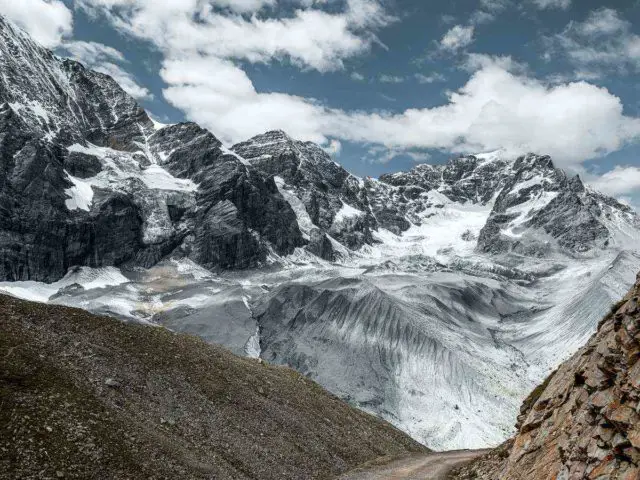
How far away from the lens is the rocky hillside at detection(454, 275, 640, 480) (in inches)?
566

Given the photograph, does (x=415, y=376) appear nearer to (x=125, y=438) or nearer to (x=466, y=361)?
(x=466, y=361)

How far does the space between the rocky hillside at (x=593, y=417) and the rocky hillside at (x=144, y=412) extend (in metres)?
13.9

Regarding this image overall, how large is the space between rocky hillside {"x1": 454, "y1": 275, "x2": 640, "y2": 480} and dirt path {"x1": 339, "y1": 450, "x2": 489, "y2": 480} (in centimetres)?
1036

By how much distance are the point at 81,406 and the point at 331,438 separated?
18.6 meters

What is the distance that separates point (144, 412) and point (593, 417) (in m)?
20.4

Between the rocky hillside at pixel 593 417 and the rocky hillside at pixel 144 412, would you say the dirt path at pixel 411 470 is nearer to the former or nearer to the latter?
the rocky hillside at pixel 144 412

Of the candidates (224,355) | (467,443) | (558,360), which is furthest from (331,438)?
(558,360)

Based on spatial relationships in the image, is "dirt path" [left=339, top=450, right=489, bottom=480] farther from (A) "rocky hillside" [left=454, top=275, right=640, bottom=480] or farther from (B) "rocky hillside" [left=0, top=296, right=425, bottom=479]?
(A) "rocky hillside" [left=454, top=275, right=640, bottom=480]

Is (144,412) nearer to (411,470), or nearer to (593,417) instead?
(411,470)

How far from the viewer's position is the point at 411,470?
1348 inches

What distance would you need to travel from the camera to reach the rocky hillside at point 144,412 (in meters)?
21.7

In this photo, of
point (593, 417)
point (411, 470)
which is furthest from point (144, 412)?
point (593, 417)

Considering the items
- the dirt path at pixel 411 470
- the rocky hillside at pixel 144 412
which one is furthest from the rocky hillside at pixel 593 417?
the rocky hillside at pixel 144 412

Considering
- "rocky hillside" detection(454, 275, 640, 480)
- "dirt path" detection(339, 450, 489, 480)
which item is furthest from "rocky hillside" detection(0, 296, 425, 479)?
"rocky hillside" detection(454, 275, 640, 480)
